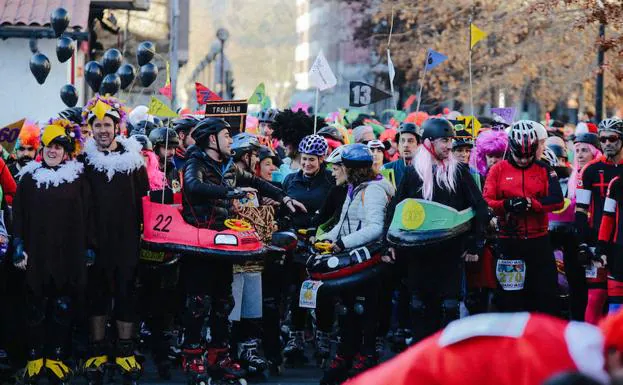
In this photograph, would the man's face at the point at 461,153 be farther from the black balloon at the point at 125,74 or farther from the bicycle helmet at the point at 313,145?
the black balloon at the point at 125,74

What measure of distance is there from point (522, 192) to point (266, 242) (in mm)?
2067

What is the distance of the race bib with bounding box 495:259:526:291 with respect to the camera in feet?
35.4

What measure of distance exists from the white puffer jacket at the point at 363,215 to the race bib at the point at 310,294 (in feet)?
1.20

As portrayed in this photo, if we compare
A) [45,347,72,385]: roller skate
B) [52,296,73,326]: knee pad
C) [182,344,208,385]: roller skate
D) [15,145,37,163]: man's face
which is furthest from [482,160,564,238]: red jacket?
[15,145,37,163]: man's face

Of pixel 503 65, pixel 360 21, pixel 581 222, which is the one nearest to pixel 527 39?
pixel 503 65

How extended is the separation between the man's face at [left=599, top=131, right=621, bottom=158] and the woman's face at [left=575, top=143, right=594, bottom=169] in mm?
1065

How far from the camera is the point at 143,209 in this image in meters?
10.1

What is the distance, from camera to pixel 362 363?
10.3 metres

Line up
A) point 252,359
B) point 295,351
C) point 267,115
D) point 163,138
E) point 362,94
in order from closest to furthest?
1. point 252,359
2. point 295,351
3. point 163,138
4. point 362,94
5. point 267,115

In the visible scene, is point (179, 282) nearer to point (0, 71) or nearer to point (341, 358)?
point (341, 358)

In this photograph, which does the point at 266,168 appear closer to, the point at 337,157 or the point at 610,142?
the point at 337,157

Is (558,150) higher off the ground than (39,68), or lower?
lower

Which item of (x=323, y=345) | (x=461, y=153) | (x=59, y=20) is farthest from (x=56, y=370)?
(x=59, y=20)

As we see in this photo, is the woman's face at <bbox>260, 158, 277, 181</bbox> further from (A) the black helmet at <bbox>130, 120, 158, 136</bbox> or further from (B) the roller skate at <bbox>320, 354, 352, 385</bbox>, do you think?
(B) the roller skate at <bbox>320, 354, 352, 385</bbox>
